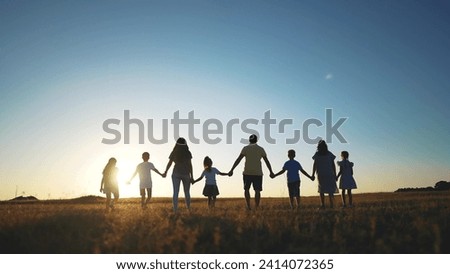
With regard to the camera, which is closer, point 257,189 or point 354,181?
point 257,189

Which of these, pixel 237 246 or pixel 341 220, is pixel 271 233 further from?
pixel 341 220

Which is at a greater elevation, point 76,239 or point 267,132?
point 267,132

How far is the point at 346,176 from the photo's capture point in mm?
15977

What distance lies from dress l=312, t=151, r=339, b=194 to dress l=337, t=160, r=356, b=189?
1051mm

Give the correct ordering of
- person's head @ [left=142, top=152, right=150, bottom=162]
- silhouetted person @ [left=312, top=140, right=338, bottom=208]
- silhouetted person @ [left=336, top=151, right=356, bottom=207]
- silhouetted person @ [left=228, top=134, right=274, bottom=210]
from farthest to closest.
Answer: person's head @ [left=142, top=152, right=150, bottom=162]
silhouetted person @ [left=336, top=151, right=356, bottom=207]
silhouetted person @ [left=312, top=140, right=338, bottom=208]
silhouetted person @ [left=228, top=134, right=274, bottom=210]

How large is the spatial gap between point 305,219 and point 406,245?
311cm

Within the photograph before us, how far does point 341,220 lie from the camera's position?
960cm

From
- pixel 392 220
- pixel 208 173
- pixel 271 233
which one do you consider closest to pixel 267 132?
pixel 208 173

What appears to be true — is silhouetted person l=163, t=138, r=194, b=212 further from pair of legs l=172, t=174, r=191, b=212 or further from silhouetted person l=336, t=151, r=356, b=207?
silhouetted person l=336, t=151, r=356, b=207

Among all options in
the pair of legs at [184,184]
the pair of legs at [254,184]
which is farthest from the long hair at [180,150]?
the pair of legs at [254,184]

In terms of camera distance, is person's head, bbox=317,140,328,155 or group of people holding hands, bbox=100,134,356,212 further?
person's head, bbox=317,140,328,155

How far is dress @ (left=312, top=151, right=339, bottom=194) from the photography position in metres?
14.9

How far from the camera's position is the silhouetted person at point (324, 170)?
586 inches

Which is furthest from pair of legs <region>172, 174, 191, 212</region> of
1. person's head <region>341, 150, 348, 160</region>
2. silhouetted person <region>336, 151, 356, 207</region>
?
person's head <region>341, 150, 348, 160</region>
